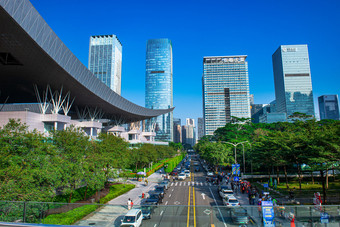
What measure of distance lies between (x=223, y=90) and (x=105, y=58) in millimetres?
98713

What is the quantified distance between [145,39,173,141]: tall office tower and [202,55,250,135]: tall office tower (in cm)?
3938

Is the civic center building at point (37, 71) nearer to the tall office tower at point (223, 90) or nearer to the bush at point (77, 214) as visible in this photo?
the bush at point (77, 214)

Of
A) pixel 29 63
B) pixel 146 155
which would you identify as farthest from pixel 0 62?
pixel 146 155

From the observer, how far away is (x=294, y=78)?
567ft

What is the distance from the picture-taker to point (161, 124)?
174 m

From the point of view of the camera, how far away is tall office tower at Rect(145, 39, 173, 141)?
170875mm

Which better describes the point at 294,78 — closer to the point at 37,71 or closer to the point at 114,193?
the point at 114,193

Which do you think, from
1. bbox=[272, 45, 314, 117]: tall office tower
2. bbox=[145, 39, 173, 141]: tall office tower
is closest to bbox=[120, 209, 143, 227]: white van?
bbox=[145, 39, 173, 141]: tall office tower

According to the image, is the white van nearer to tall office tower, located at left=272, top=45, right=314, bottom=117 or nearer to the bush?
the bush

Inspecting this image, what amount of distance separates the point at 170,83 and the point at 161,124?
33.9m

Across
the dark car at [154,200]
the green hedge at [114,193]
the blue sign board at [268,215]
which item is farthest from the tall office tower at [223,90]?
the blue sign board at [268,215]

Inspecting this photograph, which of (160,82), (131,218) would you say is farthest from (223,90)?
(131,218)

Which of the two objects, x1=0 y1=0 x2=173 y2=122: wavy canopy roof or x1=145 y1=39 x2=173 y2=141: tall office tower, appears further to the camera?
x1=145 y1=39 x2=173 y2=141: tall office tower

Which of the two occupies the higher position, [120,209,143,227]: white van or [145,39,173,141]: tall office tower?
[145,39,173,141]: tall office tower
